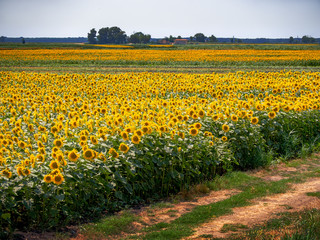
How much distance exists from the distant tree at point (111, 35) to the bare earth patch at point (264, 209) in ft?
540

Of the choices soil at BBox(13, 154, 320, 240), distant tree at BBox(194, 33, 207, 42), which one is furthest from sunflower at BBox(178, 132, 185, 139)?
distant tree at BBox(194, 33, 207, 42)

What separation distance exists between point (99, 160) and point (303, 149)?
5.83 metres

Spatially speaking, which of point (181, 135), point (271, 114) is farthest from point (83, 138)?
point (271, 114)

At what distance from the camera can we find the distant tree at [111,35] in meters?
168

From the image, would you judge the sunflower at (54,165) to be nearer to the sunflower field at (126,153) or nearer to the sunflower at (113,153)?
the sunflower field at (126,153)

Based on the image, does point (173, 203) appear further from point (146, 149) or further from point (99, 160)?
point (99, 160)

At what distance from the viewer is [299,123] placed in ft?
35.3

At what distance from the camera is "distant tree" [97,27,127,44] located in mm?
167875

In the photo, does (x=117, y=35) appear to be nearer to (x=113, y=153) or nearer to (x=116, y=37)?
(x=116, y=37)

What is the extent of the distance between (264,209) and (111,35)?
170 meters

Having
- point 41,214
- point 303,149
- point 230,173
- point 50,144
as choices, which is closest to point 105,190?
point 41,214

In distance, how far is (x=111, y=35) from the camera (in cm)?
17050

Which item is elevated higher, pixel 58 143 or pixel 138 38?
pixel 138 38

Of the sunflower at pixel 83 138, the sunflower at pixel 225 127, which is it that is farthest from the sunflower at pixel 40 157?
the sunflower at pixel 225 127
